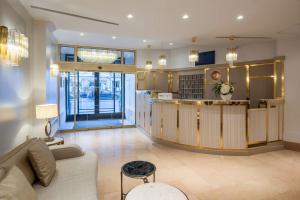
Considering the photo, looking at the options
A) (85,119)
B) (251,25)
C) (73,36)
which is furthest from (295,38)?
(85,119)

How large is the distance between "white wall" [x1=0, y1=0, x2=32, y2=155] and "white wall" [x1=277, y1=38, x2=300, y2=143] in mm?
6427

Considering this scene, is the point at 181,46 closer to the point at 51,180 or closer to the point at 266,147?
the point at 266,147

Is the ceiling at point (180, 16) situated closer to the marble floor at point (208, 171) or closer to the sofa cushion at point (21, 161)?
the sofa cushion at point (21, 161)

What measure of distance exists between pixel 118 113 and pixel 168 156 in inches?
223

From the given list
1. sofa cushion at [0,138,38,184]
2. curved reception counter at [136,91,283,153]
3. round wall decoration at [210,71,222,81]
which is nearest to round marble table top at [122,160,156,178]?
sofa cushion at [0,138,38,184]

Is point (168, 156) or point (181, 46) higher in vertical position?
point (181, 46)

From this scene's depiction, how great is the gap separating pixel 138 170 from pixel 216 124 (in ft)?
9.26

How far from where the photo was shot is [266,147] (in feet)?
16.3

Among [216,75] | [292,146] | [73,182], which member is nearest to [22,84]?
[73,182]

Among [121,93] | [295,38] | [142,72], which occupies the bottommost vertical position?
[121,93]

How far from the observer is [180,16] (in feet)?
13.1

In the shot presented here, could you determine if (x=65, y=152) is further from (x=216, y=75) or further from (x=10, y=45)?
(x=216, y=75)

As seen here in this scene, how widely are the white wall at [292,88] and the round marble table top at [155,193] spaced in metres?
4.96

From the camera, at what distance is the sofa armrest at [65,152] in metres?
2.95
